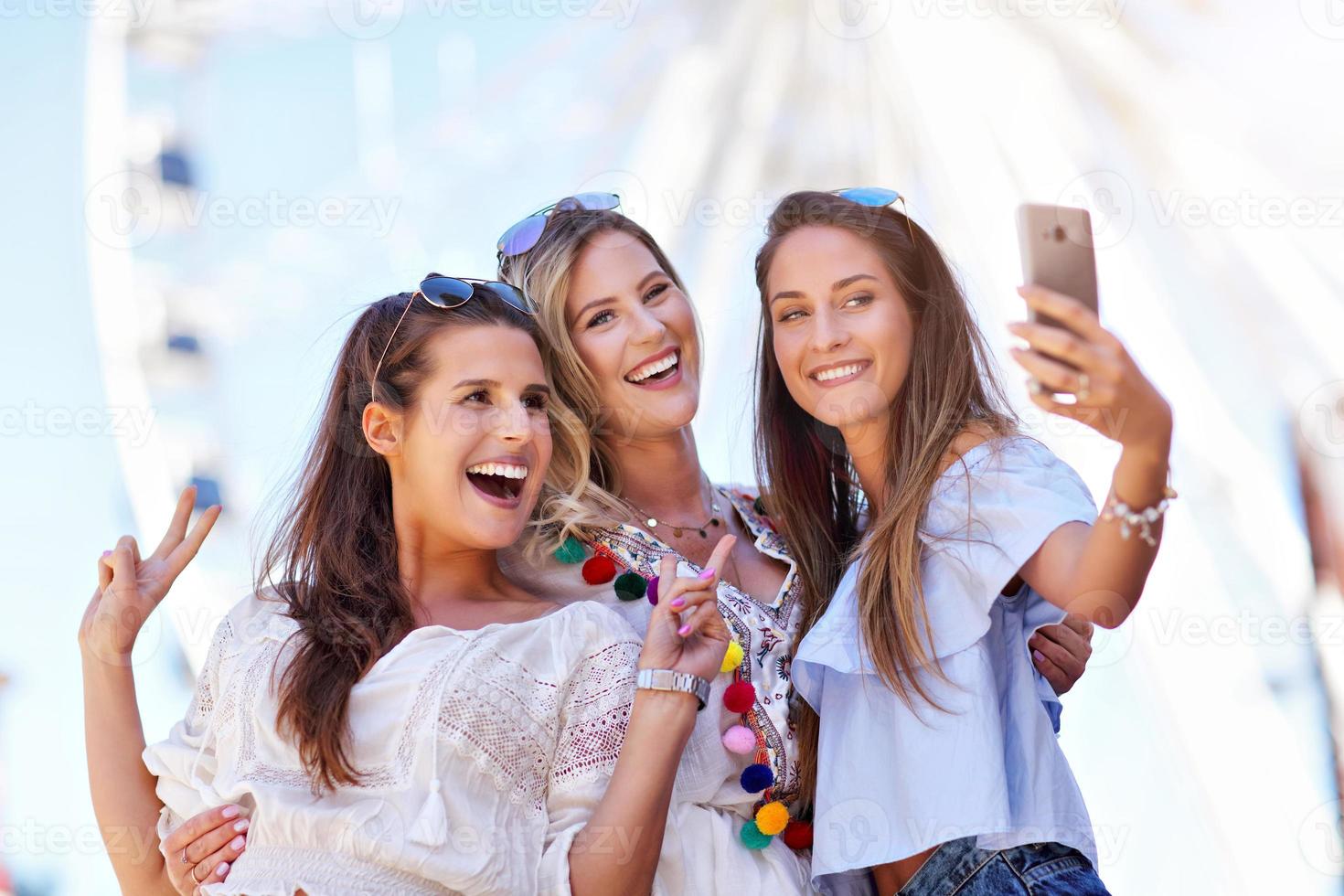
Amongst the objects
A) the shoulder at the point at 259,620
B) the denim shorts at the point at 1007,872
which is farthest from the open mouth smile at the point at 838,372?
the shoulder at the point at 259,620

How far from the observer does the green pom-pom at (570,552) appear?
70.7 inches

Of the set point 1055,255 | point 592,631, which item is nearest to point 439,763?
point 592,631

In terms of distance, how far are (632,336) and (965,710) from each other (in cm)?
77

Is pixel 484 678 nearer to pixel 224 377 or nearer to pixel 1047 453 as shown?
pixel 1047 453

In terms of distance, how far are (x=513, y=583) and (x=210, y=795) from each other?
498 mm

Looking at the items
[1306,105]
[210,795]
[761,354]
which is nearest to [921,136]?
[1306,105]

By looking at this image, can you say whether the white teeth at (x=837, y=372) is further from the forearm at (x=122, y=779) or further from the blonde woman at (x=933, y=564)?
the forearm at (x=122, y=779)

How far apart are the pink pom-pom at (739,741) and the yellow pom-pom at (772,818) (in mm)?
77

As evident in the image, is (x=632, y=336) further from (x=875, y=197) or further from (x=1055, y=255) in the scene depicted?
(x=1055, y=255)

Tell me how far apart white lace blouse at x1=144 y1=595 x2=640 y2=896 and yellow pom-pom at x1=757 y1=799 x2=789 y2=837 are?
23cm

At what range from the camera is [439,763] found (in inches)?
53.5

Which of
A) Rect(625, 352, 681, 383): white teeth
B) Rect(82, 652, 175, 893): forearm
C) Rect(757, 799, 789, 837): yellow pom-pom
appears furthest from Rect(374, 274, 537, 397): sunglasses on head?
Rect(757, 799, 789, 837): yellow pom-pom

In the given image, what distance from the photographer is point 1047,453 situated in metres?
1.51

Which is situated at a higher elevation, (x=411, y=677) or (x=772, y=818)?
(x=411, y=677)
